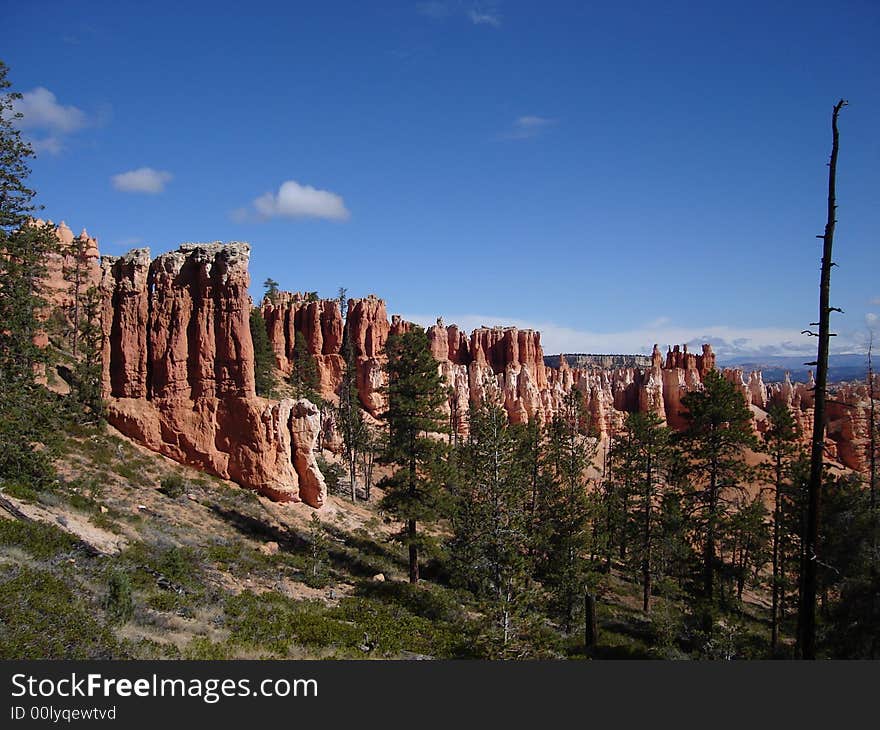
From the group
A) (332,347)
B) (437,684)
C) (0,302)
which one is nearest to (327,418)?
(332,347)

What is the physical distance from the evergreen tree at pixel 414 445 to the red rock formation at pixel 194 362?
7.54m

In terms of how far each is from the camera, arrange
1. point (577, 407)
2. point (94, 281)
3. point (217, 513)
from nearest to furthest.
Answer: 1. point (217, 513)
2. point (577, 407)
3. point (94, 281)

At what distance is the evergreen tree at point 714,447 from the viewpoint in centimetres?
2520

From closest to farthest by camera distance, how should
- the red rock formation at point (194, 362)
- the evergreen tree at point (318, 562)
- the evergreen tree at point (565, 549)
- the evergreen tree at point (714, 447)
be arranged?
the evergreen tree at point (318, 562) → the evergreen tree at point (714, 447) → the evergreen tree at point (565, 549) → the red rock formation at point (194, 362)

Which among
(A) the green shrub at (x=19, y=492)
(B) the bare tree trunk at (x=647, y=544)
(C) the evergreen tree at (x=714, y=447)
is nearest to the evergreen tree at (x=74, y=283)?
(A) the green shrub at (x=19, y=492)

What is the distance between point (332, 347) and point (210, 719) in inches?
2784

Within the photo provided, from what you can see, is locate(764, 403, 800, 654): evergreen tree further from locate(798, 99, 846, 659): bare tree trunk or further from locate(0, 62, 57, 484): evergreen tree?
locate(0, 62, 57, 484): evergreen tree

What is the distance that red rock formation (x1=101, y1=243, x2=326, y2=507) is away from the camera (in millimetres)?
29312

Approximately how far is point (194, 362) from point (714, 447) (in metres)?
25.9

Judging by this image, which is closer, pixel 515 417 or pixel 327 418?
pixel 327 418

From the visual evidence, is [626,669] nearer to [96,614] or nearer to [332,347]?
[96,614]

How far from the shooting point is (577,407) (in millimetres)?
46594

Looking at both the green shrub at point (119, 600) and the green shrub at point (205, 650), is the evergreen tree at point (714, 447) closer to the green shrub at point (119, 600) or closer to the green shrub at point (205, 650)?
the green shrub at point (205, 650)

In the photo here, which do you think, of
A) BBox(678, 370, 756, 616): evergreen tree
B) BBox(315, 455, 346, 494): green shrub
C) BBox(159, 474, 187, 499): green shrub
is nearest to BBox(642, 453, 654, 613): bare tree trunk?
BBox(678, 370, 756, 616): evergreen tree
